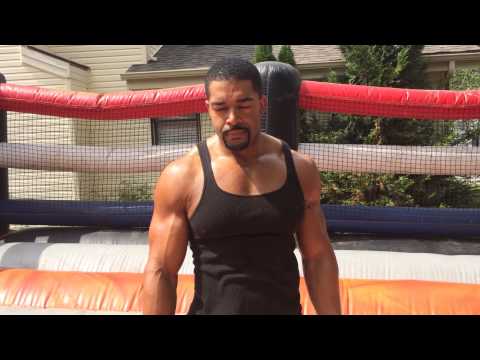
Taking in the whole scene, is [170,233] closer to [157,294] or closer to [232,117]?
[157,294]

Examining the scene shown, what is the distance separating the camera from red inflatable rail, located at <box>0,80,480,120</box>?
11.3 ft

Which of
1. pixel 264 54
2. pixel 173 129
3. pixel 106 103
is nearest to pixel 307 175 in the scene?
pixel 106 103

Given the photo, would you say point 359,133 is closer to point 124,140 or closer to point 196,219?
point 124,140

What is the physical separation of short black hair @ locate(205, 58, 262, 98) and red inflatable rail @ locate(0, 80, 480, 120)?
80.9 inches

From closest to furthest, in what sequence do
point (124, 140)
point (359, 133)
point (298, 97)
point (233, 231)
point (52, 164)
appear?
point (233, 231) < point (298, 97) < point (52, 164) < point (359, 133) < point (124, 140)

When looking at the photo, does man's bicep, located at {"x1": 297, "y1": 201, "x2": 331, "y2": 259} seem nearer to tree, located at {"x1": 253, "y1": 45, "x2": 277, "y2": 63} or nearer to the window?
tree, located at {"x1": 253, "y1": 45, "x2": 277, "y2": 63}

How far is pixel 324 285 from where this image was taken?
5.27 ft

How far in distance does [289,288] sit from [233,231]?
27 centimetres

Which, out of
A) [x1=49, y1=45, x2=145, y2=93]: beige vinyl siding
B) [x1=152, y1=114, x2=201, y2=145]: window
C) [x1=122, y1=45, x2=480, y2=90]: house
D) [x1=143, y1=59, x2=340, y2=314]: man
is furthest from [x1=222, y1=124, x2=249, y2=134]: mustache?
[x1=49, y1=45, x2=145, y2=93]: beige vinyl siding

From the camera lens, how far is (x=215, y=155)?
158cm

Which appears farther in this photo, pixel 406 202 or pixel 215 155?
pixel 406 202

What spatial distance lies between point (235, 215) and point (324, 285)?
1.33 feet

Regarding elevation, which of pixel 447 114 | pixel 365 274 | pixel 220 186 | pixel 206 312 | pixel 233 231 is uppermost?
pixel 447 114

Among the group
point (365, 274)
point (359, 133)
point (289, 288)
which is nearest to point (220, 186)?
point (289, 288)
